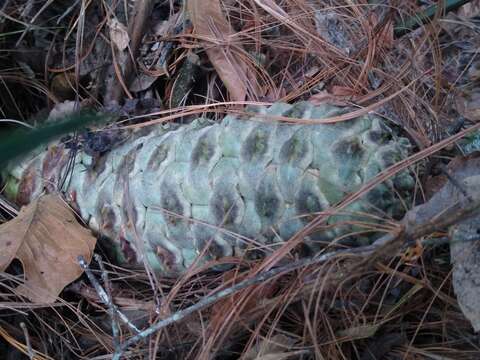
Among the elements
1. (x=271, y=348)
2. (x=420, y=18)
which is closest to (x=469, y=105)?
(x=420, y=18)

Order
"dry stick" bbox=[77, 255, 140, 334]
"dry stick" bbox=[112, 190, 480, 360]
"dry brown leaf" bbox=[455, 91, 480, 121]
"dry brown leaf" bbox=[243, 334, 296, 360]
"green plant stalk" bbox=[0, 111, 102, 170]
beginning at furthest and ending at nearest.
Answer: "dry brown leaf" bbox=[455, 91, 480, 121], "dry stick" bbox=[77, 255, 140, 334], "dry brown leaf" bbox=[243, 334, 296, 360], "dry stick" bbox=[112, 190, 480, 360], "green plant stalk" bbox=[0, 111, 102, 170]

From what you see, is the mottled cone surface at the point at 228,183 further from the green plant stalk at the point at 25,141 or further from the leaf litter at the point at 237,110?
the green plant stalk at the point at 25,141

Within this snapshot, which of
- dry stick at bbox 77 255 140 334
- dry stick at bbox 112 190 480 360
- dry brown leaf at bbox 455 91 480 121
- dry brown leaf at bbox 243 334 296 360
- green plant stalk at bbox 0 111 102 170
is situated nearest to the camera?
green plant stalk at bbox 0 111 102 170

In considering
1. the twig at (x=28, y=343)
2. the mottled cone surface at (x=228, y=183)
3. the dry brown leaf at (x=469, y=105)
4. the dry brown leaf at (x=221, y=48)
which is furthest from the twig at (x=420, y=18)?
the twig at (x=28, y=343)

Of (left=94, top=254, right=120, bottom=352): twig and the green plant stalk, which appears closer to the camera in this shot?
the green plant stalk

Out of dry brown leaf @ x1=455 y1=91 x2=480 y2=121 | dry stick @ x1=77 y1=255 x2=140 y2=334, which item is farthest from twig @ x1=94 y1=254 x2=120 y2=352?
Result: dry brown leaf @ x1=455 y1=91 x2=480 y2=121

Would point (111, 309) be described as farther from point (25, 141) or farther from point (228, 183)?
point (25, 141)

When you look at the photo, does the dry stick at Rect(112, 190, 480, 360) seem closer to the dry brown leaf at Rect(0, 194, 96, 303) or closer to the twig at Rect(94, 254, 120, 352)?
the twig at Rect(94, 254, 120, 352)

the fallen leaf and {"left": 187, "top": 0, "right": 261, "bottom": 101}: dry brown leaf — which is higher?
the fallen leaf
